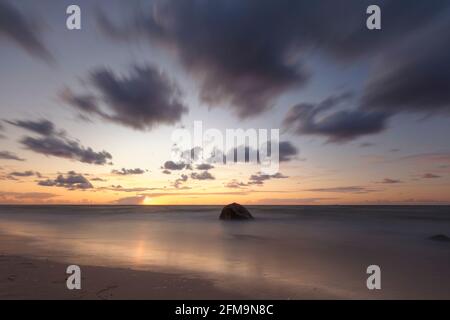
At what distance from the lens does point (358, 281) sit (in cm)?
1323

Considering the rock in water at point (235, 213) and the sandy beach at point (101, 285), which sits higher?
the sandy beach at point (101, 285)

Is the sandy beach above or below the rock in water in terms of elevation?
above

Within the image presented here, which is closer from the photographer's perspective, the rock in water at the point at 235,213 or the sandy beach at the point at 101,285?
the sandy beach at the point at 101,285

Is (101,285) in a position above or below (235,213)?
above

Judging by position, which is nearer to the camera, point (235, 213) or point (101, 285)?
point (101, 285)

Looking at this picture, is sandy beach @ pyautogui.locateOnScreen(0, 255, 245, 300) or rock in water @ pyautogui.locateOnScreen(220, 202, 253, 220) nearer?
sandy beach @ pyautogui.locateOnScreen(0, 255, 245, 300)

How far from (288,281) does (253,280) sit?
1430 mm
